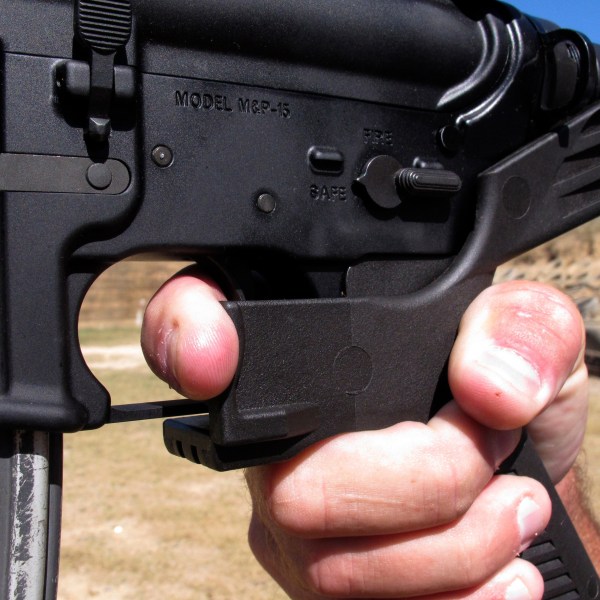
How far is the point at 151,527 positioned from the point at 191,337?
3.16 m

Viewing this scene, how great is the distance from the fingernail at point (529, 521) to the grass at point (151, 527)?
128 centimetres

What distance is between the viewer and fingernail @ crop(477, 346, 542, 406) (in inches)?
47.0

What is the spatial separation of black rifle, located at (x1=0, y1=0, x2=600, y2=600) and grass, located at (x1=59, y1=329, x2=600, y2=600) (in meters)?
1.37

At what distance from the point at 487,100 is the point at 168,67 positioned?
58 cm

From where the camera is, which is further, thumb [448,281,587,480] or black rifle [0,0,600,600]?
thumb [448,281,587,480]

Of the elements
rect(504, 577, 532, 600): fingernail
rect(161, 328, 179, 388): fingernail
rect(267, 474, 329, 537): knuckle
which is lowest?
rect(504, 577, 532, 600): fingernail

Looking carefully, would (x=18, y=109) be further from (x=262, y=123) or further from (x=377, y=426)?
(x=377, y=426)

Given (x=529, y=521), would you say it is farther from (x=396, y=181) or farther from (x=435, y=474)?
(x=396, y=181)

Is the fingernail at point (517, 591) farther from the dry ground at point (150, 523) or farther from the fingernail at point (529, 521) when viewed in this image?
the dry ground at point (150, 523)

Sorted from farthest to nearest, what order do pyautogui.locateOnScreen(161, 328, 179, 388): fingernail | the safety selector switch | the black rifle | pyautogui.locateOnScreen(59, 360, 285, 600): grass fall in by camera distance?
pyautogui.locateOnScreen(59, 360, 285, 600): grass
the safety selector switch
pyautogui.locateOnScreen(161, 328, 179, 388): fingernail
the black rifle

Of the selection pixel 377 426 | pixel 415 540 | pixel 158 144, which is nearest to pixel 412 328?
pixel 377 426

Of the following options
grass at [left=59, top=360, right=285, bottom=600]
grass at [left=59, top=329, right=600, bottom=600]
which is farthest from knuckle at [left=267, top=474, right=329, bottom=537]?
grass at [left=59, top=360, right=285, bottom=600]

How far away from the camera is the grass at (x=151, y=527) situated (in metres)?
3.38

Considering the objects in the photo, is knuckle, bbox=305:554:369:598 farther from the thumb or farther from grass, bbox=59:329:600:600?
grass, bbox=59:329:600:600
